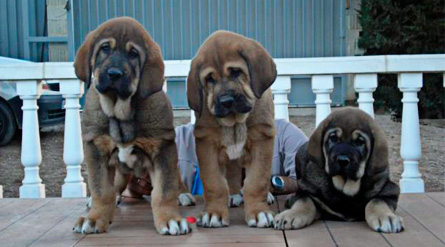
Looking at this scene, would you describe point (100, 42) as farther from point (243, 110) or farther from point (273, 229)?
point (273, 229)

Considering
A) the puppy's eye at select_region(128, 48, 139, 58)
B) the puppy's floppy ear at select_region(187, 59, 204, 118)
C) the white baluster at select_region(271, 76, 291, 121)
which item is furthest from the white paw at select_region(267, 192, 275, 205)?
the puppy's eye at select_region(128, 48, 139, 58)

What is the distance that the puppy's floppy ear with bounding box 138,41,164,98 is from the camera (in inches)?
119

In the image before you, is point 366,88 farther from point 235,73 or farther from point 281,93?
point 235,73

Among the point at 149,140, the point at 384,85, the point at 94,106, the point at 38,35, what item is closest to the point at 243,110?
the point at 149,140

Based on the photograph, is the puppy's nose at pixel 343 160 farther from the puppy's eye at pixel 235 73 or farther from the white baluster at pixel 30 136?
the white baluster at pixel 30 136

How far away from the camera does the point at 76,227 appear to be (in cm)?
321

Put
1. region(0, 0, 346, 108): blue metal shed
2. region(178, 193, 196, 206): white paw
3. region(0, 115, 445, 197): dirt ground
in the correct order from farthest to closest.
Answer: region(0, 0, 346, 108): blue metal shed, region(0, 115, 445, 197): dirt ground, region(178, 193, 196, 206): white paw

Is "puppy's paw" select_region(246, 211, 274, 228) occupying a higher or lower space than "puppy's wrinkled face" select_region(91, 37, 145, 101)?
lower

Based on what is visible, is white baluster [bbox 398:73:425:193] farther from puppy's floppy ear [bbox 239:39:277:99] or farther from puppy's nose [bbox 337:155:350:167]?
puppy's floppy ear [bbox 239:39:277:99]

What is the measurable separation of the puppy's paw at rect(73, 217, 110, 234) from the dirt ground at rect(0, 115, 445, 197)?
4.14 m

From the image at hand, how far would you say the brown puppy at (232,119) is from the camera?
3119 millimetres

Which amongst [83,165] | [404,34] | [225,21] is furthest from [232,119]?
[225,21]

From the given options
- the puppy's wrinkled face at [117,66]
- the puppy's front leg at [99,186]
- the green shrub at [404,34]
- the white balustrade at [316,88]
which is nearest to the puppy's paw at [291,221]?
the puppy's front leg at [99,186]

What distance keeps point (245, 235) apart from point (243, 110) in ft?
2.23
